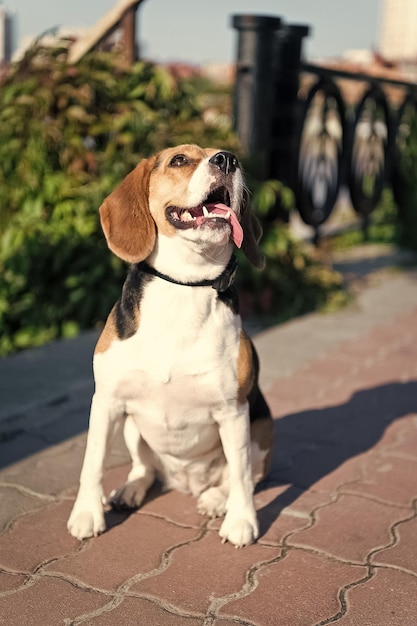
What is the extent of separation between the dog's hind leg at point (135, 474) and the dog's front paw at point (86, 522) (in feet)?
0.71

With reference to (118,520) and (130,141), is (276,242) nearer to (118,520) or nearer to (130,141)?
(130,141)

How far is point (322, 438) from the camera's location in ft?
14.9

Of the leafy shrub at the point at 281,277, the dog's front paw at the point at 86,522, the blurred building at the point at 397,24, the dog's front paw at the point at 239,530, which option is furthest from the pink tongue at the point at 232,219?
the blurred building at the point at 397,24

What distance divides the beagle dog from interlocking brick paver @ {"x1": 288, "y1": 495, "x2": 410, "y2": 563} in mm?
276

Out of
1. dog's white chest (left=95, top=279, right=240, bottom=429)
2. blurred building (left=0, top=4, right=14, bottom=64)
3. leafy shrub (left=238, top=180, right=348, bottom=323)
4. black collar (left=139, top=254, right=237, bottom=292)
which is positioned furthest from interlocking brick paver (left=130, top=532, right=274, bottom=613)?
blurred building (left=0, top=4, right=14, bottom=64)

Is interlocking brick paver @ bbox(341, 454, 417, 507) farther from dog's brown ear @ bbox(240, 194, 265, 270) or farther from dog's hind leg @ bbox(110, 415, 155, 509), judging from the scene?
dog's brown ear @ bbox(240, 194, 265, 270)

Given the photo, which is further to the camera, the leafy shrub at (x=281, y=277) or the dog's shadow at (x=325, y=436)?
the leafy shrub at (x=281, y=277)

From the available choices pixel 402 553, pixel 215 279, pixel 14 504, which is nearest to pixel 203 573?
pixel 402 553

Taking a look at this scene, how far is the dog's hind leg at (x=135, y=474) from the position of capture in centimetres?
356

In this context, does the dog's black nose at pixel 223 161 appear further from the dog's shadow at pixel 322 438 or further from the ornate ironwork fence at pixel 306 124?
the ornate ironwork fence at pixel 306 124

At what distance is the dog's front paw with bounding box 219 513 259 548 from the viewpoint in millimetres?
3301

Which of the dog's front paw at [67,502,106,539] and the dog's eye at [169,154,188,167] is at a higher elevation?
the dog's eye at [169,154,188,167]

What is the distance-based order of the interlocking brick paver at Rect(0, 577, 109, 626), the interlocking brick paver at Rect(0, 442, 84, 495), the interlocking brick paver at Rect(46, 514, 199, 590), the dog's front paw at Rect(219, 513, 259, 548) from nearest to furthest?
the interlocking brick paver at Rect(0, 577, 109, 626) → the interlocking brick paver at Rect(46, 514, 199, 590) → the dog's front paw at Rect(219, 513, 259, 548) → the interlocking brick paver at Rect(0, 442, 84, 495)

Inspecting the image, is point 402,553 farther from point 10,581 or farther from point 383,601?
point 10,581
